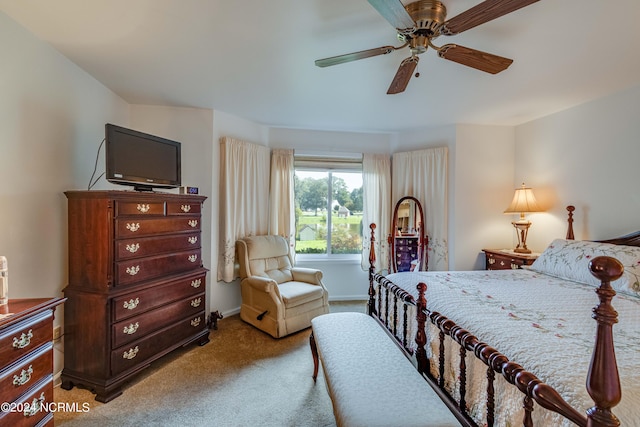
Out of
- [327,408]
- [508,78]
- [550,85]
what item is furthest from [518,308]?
[550,85]

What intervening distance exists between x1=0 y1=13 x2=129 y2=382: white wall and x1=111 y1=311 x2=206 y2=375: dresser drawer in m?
0.53

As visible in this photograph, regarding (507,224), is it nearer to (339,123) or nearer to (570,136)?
(570,136)

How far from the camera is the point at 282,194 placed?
4.04 meters

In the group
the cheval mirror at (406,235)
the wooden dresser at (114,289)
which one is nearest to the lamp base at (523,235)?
the cheval mirror at (406,235)

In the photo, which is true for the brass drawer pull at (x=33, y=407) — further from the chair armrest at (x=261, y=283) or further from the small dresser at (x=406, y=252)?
the small dresser at (x=406, y=252)

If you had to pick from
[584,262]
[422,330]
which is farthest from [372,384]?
[584,262]

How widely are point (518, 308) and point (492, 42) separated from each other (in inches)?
67.3

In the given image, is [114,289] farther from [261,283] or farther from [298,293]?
[298,293]

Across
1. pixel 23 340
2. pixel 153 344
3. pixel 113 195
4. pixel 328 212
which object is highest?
pixel 113 195

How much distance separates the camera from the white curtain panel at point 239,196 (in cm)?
352

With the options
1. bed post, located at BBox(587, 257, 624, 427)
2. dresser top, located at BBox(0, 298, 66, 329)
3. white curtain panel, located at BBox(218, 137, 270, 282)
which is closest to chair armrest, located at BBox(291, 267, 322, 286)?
white curtain panel, located at BBox(218, 137, 270, 282)

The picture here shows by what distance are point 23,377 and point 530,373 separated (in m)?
2.24

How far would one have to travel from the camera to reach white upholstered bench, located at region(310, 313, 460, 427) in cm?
122

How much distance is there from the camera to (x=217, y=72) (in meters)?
2.45
